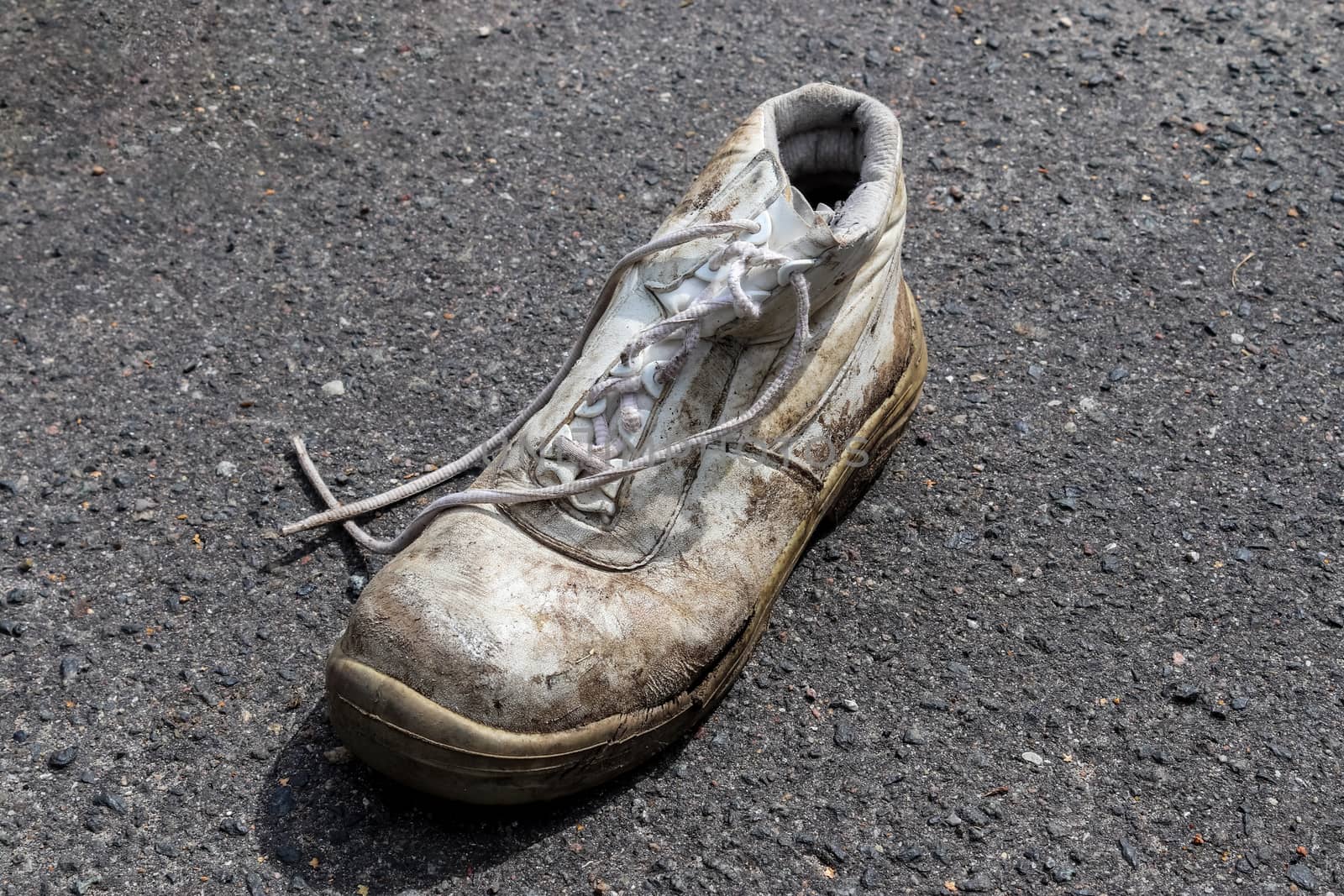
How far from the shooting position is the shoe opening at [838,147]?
85.7 inches

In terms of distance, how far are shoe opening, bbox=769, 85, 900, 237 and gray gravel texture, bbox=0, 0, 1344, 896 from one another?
583 mm

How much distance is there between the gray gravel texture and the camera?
75.2 inches

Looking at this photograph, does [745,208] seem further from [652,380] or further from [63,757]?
[63,757]

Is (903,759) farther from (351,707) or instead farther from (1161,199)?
(1161,199)

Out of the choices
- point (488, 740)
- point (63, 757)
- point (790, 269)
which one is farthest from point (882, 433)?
point (63, 757)

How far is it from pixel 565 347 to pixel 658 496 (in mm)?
868

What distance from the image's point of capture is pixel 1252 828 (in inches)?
76.0

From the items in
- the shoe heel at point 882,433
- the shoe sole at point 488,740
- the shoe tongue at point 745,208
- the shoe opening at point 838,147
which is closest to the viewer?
the shoe sole at point 488,740

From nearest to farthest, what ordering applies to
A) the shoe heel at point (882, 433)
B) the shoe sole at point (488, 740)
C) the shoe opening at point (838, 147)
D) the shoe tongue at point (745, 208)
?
1. the shoe sole at point (488, 740)
2. the shoe tongue at point (745, 208)
3. the shoe opening at point (838, 147)
4. the shoe heel at point (882, 433)

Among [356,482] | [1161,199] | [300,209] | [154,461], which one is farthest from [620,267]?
[1161,199]

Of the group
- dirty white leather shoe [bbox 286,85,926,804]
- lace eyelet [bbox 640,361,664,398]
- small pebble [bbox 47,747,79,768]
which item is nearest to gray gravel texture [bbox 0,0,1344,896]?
small pebble [bbox 47,747,79,768]

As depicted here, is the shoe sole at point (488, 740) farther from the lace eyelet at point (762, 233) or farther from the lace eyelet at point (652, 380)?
the lace eyelet at point (762, 233)

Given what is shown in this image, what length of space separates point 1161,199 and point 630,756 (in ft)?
7.28

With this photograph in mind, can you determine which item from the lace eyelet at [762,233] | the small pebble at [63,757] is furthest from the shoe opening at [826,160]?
the small pebble at [63,757]
